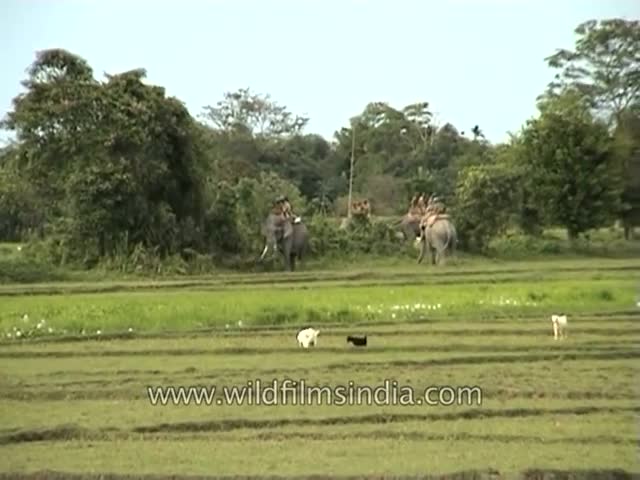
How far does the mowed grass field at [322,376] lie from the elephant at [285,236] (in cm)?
701

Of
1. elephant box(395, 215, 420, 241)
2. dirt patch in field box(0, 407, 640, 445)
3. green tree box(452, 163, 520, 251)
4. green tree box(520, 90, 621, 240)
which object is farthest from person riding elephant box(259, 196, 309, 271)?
dirt patch in field box(0, 407, 640, 445)

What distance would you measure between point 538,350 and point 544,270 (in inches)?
411

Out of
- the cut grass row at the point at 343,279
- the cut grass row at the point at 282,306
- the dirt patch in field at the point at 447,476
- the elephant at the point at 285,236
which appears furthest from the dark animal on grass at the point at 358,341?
the elephant at the point at 285,236

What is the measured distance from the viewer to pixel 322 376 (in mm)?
9227

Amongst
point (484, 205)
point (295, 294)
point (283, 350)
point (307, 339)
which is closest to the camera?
point (283, 350)

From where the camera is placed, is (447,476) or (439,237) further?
(439,237)

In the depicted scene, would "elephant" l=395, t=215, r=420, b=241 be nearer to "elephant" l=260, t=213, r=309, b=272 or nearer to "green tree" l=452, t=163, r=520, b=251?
"green tree" l=452, t=163, r=520, b=251

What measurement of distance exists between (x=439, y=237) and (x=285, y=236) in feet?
12.1

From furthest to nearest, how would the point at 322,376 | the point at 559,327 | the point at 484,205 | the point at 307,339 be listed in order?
the point at 484,205 → the point at 559,327 → the point at 307,339 → the point at 322,376

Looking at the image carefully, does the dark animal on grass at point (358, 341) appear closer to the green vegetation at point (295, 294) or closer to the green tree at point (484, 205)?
the green vegetation at point (295, 294)

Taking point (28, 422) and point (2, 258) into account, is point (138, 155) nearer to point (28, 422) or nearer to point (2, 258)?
point (2, 258)

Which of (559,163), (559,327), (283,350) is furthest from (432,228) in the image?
(283,350)

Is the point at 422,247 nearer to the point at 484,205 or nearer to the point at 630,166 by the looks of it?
the point at 484,205

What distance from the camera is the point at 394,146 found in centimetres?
3944
